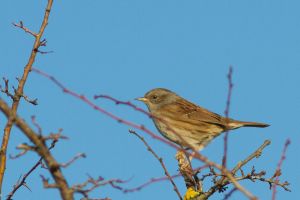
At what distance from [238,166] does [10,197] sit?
2.61 metres

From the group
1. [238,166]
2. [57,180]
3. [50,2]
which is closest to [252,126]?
[238,166]

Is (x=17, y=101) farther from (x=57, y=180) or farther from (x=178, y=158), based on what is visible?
(x=178, y=158)

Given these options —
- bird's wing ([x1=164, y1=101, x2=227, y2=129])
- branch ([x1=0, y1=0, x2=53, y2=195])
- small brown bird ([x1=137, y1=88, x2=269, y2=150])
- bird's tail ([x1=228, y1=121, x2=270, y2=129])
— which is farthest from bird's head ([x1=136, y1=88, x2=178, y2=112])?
branch ([x1=0, y1=0, x2=53, y2=195])

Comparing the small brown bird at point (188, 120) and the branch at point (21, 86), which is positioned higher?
the small brown bird at point (188, 120)

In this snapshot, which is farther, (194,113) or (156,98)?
(156,98)

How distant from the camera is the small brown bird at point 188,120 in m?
9.70

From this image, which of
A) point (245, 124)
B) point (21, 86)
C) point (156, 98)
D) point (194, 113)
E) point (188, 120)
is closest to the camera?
point (21, 86)

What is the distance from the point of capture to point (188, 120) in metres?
9.89

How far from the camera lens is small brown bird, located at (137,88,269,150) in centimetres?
970

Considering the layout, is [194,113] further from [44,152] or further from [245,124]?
[44,152]

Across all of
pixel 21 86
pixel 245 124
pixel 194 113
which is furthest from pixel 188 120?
pixel 21 86

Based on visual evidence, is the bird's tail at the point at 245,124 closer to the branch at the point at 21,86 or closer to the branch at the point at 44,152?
the branch at the point at 21,86

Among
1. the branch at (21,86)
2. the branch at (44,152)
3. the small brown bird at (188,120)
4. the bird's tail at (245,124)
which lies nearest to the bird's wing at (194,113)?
the small brown bird at (188,120)

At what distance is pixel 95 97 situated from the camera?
3.16m
